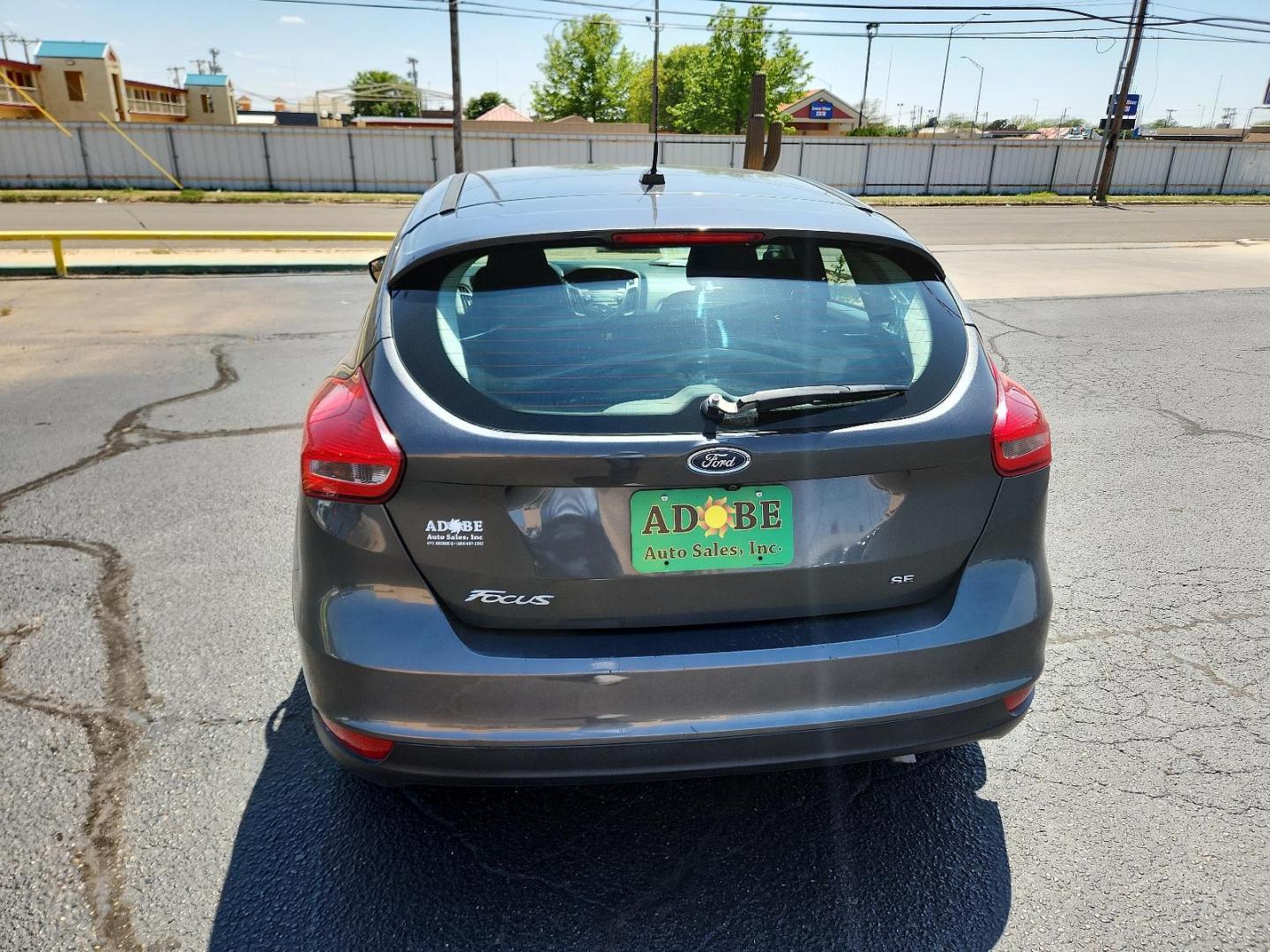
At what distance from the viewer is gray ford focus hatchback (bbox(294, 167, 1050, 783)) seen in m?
1.94

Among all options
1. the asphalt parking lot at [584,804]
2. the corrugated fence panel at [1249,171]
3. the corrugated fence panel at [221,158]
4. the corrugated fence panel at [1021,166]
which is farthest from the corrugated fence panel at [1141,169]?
the asphalt parking lot at [584,804]

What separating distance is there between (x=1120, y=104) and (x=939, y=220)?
1425cm

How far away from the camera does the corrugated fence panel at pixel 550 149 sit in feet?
114

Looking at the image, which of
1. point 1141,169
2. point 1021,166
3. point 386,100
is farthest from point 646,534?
point 386,100

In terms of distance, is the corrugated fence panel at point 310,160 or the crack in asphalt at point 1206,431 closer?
the crack in asphalt at point 1206,431

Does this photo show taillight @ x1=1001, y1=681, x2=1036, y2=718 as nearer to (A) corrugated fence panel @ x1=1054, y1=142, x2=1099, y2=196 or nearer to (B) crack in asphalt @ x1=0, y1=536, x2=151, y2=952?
(B) crack in asphalt @ x1=0, y1=536, x2=151, y2=952

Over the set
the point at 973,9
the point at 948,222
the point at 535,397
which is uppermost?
the point at 973,9

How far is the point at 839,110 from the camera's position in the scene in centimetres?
8144

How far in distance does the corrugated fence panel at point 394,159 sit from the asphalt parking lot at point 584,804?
3152cm

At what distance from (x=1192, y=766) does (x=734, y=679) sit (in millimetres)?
1715

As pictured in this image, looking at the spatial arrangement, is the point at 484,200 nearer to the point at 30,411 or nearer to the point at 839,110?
the point at 30,411

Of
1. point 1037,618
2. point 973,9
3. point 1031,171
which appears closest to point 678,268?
point 1037,618

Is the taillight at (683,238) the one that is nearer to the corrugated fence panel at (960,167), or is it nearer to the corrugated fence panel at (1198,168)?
the corrugated fence panel at (960,167)

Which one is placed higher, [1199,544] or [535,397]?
[535,397]
